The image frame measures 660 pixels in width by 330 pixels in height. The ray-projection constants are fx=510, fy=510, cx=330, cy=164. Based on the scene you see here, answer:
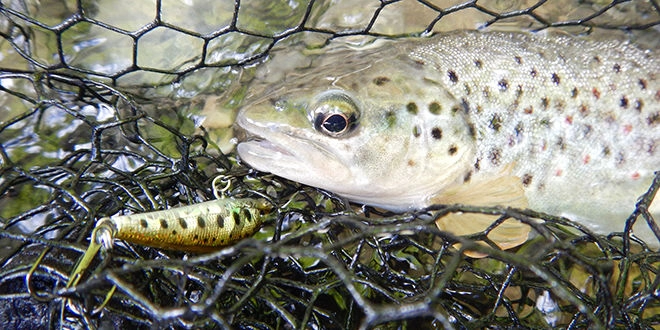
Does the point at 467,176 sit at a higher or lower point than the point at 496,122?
lower

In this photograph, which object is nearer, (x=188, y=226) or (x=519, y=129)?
(x=188, y=226)

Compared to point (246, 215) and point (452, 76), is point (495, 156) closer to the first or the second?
point (452, 76)

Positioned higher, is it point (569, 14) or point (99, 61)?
point (569, 14)

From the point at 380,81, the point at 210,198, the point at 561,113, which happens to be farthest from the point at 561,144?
the point at 210,198

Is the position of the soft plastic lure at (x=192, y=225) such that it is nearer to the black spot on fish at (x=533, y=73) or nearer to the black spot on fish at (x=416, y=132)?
the black spot on fish at (x=416, y=132)

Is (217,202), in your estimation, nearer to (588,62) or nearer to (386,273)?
(386,273)

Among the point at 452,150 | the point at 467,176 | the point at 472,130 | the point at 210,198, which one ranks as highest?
the point at 472,130

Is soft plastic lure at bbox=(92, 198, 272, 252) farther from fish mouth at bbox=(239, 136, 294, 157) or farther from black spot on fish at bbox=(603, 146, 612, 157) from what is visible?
black spot on fish at bbox=(603, 146, 612, 157)

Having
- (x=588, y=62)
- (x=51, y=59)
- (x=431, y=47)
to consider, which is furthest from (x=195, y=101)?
(x=588, y=62)
